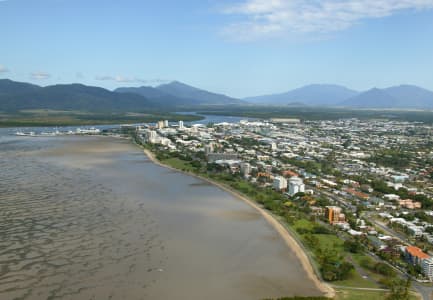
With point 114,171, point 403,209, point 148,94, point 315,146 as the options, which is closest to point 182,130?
point 315,146

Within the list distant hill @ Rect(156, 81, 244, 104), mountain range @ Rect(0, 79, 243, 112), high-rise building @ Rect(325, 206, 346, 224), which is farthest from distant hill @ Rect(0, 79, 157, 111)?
high-rise building @ Rect(325, 206, 346, 224)

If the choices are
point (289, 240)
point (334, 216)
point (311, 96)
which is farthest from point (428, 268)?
point (311, 96)

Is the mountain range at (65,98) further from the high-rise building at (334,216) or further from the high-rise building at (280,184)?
the high-rise building at (334,216)

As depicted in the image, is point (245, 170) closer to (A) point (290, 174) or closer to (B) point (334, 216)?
(A) point (290, 174)

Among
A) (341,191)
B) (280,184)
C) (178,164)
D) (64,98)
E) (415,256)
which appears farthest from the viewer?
(64,98)

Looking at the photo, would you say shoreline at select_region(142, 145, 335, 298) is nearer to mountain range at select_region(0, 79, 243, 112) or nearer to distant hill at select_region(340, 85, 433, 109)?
mountain range at select_region(0, 79, 243, 112)

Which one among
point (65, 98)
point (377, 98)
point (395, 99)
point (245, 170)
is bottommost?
point (245, 170)

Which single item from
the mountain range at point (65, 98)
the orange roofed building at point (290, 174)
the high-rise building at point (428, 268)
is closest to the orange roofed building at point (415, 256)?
the high-rise building at point (428, 268)
